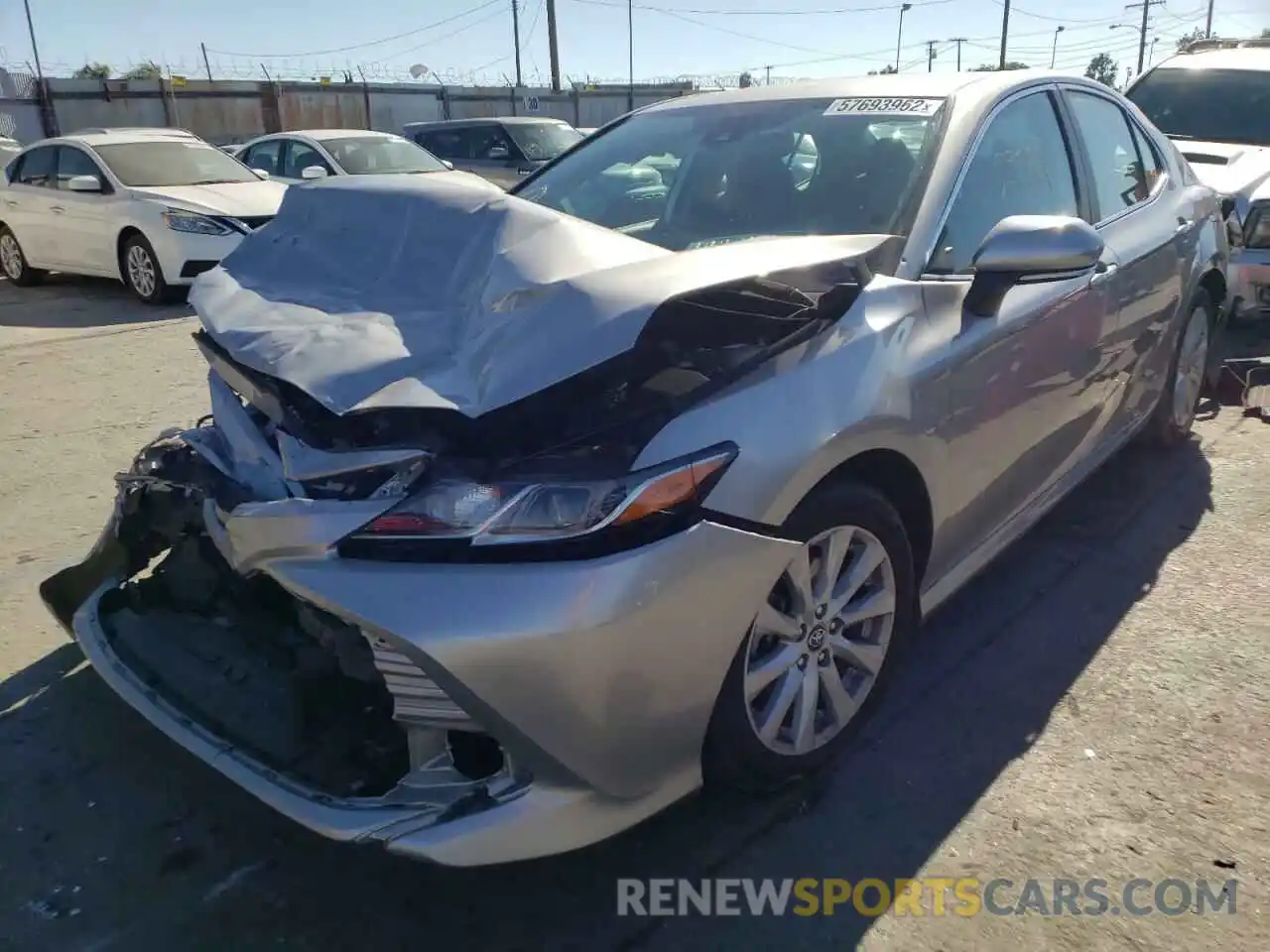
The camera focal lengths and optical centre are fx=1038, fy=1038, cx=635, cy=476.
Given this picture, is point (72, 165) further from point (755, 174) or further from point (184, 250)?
point (755, 174)

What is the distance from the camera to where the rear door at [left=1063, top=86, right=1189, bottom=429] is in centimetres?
366

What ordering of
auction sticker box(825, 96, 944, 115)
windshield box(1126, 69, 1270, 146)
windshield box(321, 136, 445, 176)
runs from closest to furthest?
auction sticker box(825, 96, 944, 115)
windshield box(1126, 69, 1270, 146)
windshield box(321, 136, 445, 176)

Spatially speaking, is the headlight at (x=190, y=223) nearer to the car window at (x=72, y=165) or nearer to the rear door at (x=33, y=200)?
the car window at (x=72, y=165)

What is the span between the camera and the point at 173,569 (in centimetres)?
273

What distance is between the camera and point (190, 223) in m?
9.41

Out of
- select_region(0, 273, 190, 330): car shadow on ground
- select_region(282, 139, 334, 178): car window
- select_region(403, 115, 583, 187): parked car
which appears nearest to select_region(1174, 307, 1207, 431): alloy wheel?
select_region(0, 273, 190, 330): car shadow on ground

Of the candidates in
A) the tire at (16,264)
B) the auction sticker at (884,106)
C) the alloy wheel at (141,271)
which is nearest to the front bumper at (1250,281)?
the auction sticker at (884,106)

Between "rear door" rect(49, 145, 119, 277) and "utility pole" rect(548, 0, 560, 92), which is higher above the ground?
"utility pole" rect(548, 0, 560, 92)

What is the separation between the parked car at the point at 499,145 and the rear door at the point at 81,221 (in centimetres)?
519

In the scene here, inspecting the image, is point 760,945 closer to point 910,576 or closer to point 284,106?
point 910,576

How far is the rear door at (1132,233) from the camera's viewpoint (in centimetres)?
366

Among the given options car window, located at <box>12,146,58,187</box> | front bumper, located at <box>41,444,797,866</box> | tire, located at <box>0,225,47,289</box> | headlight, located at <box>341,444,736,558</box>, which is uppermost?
car window, located at <box>12,146,58,187</box>

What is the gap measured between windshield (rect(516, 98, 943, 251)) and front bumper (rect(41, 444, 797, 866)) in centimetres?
123

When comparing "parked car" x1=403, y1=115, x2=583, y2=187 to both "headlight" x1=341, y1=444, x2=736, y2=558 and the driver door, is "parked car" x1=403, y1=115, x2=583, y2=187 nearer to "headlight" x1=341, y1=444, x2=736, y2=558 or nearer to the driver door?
the driver door
